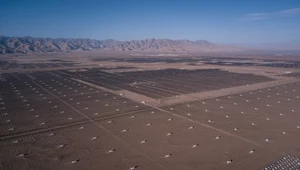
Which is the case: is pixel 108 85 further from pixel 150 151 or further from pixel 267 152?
pixel 267 152

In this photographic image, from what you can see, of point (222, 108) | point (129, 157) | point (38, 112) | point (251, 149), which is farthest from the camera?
point (222, 108)

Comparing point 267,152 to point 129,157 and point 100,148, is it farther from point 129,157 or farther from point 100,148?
point 100,148

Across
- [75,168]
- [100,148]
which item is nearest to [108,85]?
[100,148]

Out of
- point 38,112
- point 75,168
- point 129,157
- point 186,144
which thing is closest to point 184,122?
point 186,144

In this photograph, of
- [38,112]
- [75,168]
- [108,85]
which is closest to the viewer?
[75,168]

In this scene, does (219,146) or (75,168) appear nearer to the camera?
(75,168)

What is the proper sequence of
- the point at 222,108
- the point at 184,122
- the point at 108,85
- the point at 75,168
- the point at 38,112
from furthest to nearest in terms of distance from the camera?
the point at 108,85 → the point at 222,108 → the point at 38,112 → the point at 184,122 → the point at 75,168

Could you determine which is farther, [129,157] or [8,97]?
[8,97]

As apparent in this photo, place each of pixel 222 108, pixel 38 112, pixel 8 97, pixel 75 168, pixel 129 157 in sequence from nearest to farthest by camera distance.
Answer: pixel 75 168 → pixel 129 157 → pixel 38 112 → pixel 222 108 → pixel 8 97
